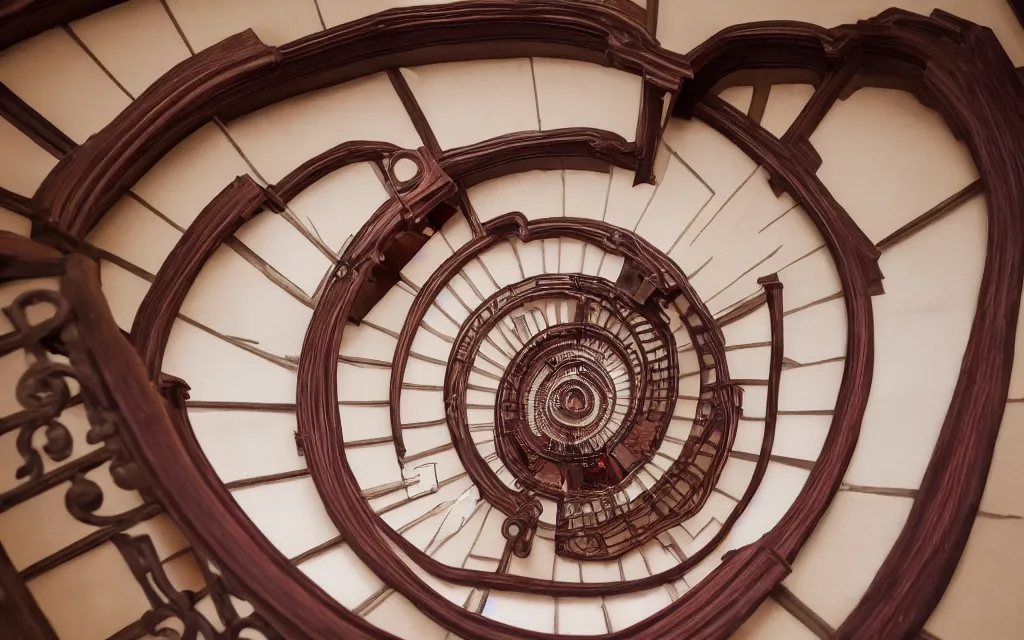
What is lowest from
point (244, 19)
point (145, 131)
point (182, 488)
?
point (182, 488)

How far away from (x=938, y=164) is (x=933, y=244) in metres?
0.34

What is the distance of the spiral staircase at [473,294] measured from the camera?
1.90 meters

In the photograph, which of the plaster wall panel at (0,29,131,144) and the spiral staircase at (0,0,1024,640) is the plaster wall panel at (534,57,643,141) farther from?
the plaster wall panel at (0,29,131,144)

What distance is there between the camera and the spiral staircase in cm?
190

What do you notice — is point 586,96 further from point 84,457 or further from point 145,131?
point 84,457

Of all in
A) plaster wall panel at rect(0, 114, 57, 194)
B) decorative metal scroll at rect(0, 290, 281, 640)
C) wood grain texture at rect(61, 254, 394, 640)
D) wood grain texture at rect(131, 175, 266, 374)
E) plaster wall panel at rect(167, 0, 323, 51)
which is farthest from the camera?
wood grain texture at rect(131, 175, 266, 374)

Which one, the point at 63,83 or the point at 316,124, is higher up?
the point at 316,124

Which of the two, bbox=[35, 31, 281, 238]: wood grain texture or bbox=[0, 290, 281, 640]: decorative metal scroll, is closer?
bbox=[0, 290, 281, 640]: decorative metal scroll

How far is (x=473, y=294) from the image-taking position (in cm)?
382

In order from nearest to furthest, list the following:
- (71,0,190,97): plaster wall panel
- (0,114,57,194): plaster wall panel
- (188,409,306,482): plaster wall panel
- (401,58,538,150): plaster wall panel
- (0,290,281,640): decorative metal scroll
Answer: (0,290,281,640): decorative metal scroll
(0,114,57,194): plaster wall panel
(71,0,190,97): plaster wall panel
(188,409,306,482): plaster wall panel
(401,58,538,150): plaster wall panel

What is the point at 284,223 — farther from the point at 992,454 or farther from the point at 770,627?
the point at 992,454

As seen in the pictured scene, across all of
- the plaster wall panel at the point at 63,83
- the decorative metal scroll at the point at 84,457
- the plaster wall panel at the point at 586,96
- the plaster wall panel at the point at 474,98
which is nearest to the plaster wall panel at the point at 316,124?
the plaster wall panel at the point at 474,98

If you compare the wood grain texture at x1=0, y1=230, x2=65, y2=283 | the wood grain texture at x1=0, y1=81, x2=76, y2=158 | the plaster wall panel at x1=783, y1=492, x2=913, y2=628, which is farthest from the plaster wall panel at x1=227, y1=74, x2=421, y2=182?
the plaster wall panel at x1=783, y1=492, x2=913, y2=628

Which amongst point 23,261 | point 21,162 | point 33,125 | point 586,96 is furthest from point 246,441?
point 586,96
